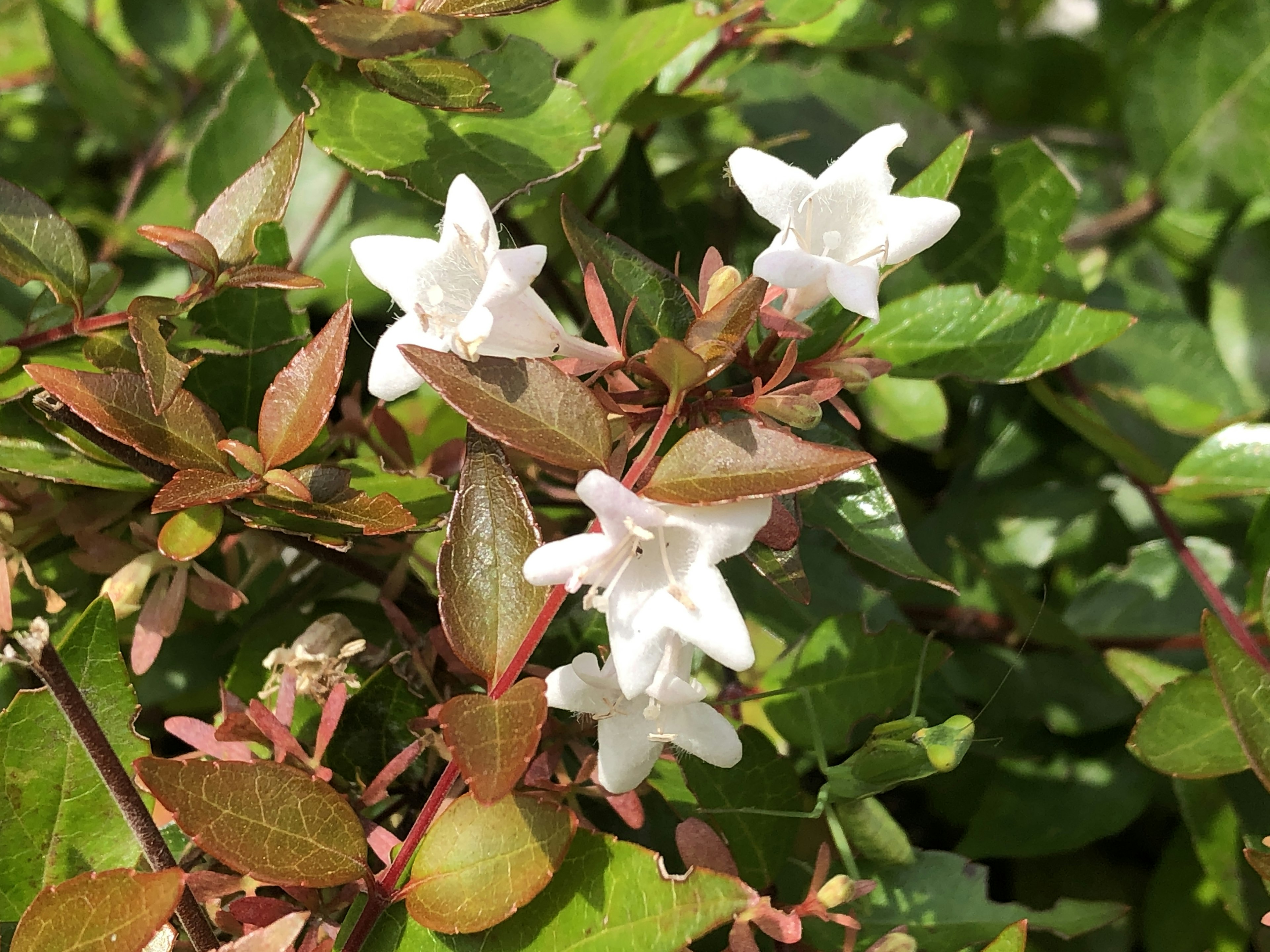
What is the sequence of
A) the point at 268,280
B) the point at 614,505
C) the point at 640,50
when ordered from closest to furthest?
the point at 614,505 → the point at 268,280 → the point at 640,50

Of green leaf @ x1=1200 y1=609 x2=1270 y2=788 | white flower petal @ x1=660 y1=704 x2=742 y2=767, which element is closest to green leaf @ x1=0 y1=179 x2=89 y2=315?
white flower petal @ x1=660 y1=704 x2=742 y2=767

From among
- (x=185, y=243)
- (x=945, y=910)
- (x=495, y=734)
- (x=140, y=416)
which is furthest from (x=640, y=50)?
(x=945, y=910)

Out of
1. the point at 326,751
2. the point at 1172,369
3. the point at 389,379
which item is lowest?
the point at 1172,369

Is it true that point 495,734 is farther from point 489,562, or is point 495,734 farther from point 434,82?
point 434,82

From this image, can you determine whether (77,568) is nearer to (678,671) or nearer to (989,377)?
(678,671)

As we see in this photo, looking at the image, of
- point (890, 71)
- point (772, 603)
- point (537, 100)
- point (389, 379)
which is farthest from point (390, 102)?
point (890, 71)

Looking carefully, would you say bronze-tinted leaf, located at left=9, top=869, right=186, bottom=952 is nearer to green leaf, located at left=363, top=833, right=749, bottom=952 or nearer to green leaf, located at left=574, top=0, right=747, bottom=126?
green leaf, located at left=363, top=833, right=749, bottom=952

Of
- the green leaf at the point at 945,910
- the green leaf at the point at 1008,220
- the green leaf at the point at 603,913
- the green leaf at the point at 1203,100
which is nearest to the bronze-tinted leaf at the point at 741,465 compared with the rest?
the green leaf at the point at 603,913
